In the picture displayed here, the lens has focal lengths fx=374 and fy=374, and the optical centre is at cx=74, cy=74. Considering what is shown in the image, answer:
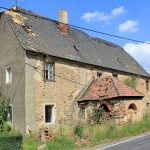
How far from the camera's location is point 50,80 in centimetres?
2866

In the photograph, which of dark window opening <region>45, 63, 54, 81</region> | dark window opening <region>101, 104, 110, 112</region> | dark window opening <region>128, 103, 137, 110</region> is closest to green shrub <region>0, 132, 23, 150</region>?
dark window opening <region>45, 63, 54, 81</region>

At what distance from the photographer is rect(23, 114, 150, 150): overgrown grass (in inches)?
835

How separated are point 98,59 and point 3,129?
1292 cm

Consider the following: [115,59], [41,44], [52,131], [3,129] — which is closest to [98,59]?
[115,59]

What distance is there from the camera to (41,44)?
1145 inches

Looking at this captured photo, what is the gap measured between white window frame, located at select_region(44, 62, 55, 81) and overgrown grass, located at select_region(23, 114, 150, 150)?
503 cm

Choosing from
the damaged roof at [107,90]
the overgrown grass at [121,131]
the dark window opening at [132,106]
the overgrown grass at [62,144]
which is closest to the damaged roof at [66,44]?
the damaged roof at [107,90]

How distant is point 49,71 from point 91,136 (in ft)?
24.7

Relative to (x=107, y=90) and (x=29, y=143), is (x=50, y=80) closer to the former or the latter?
(x=107, y=90)

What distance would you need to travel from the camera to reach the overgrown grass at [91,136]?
2120cm

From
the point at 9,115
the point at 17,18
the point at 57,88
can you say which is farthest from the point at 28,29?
the point at 9,115

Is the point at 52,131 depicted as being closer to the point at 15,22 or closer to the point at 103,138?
the point at 103,138

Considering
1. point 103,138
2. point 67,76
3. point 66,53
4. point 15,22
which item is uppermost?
point 15,22

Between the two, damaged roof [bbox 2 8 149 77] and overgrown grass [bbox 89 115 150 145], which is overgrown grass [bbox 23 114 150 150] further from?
damaged roof [bbox 2 8 149 77]
